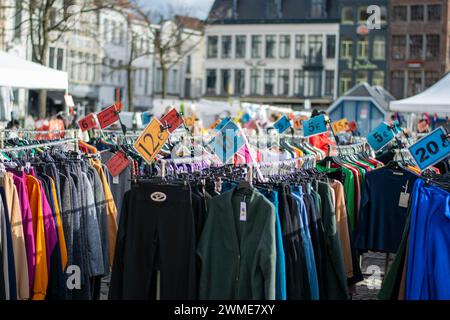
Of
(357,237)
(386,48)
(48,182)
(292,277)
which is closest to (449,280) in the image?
(292,277)

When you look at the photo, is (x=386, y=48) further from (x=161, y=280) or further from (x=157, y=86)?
(x=161, y=280)

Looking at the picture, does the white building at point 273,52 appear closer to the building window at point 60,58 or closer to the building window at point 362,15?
the building window at point 362,15

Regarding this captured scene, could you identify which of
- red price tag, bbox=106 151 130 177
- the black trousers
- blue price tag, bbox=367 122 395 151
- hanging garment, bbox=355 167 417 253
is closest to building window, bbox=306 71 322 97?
blue price tag, bbox=367 122 395 151

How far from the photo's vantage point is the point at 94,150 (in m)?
10.2

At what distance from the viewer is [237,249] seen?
566 centimetres

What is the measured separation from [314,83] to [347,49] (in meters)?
3.69

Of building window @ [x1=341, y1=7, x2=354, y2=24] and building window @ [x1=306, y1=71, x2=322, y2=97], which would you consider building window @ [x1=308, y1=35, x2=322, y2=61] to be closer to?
building window @ [x1=306, y1=71, x2=322, y2=97]

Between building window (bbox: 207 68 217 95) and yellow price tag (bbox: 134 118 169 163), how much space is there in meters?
61.8

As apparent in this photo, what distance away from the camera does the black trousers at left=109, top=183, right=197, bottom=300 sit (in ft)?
18.8

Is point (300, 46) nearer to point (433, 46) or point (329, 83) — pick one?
point (329, 83)

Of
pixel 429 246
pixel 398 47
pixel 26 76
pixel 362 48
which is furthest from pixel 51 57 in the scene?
pixel 429 246

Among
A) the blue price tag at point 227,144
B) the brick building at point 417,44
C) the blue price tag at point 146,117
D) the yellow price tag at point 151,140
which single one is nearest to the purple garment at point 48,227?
the yellow price tag at point 151,140

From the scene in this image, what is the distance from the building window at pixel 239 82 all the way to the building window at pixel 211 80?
2.00m
